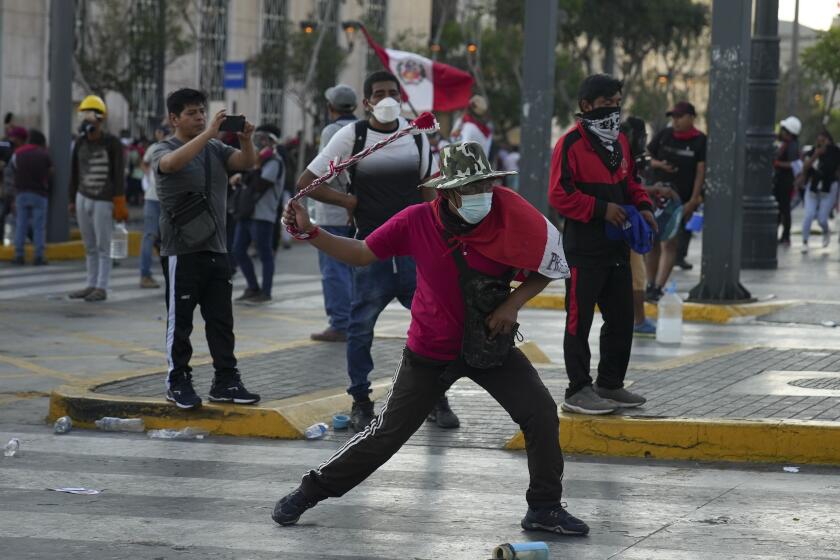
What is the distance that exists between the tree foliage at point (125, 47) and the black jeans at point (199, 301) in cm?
3377

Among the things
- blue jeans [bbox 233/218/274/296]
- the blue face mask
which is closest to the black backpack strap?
the blue face mask

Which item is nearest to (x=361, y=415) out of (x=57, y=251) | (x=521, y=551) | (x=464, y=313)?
(x=464, y=313)

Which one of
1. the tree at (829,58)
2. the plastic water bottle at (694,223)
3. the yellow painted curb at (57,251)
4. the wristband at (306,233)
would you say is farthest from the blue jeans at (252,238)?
the tree at (829,58)

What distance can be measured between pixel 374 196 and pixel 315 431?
133 cm

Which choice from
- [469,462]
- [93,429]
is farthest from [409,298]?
[93,429]

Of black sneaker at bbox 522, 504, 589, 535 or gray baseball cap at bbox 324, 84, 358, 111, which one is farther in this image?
gray baseball cap at bbox 324, 84, 358, 111

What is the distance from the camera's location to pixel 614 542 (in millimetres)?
6215

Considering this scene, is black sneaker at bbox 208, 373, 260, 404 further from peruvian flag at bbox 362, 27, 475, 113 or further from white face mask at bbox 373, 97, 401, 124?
peruvian flag at bbox 362, 27, 475, 113

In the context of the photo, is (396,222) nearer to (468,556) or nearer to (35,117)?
(468,556)

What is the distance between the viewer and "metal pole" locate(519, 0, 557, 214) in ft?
53.1

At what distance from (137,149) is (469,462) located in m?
30.4

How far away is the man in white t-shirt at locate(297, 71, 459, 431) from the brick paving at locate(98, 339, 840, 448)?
0.36 metres

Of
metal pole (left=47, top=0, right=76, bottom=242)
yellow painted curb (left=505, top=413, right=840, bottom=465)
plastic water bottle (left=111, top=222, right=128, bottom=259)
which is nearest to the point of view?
yellow painted curb (left=505, top=413, right=840, bottom=465)

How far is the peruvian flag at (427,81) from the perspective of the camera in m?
17.5
